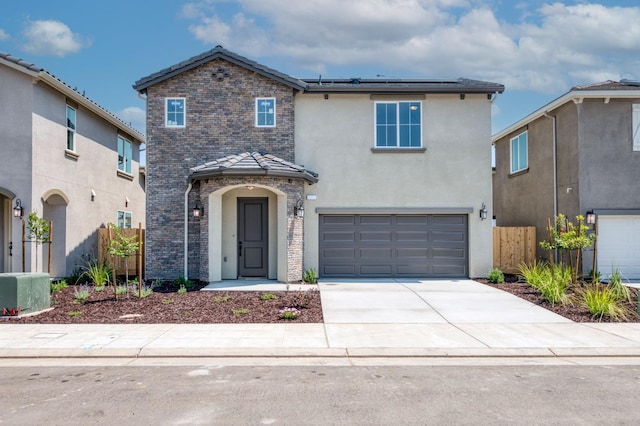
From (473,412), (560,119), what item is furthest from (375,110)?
(473,412)

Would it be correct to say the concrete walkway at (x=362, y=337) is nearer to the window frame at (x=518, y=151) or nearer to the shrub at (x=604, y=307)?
the shrub at (x=604, y=307)

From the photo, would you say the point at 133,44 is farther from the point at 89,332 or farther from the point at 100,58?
the point at 89,332

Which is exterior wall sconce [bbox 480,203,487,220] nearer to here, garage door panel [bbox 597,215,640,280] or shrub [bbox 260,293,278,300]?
garage door panel [bbox 597,215,640,280]

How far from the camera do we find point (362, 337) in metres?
7.88

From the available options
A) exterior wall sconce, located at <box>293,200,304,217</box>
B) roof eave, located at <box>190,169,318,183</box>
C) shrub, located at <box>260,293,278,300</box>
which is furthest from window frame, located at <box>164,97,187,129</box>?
shrub, located at <box>260,293,278,300</box>


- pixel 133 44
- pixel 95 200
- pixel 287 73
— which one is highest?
pixel 133 44

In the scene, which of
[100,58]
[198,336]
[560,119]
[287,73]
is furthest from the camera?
[100,58]

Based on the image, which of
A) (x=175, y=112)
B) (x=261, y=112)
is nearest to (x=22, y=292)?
(x=175, y=112)

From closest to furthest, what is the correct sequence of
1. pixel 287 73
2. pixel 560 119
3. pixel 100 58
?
1. pixel 287 73
2. pixel 560 119
3. pixel 100 58

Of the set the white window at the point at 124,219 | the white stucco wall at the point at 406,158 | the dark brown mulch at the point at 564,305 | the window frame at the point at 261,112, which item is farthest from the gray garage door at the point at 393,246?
the white window at the point at 124,219

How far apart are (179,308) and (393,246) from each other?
736 centimetres

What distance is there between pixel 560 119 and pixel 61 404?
16.3 meters

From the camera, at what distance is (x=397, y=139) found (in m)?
15.1

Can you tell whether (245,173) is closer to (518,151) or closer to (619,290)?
(619,290)
